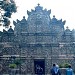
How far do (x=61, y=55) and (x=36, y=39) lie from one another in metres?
3.74

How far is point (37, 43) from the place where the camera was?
3184 cm

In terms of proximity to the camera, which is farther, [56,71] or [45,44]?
[45,44]

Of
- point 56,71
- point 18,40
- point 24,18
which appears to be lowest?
point 56,71

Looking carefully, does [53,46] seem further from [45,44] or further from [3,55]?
[3,55]

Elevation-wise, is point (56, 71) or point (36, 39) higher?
point (36, 39)

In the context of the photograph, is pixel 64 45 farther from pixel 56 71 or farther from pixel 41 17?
pixel 56 71

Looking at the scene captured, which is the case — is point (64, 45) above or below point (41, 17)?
below

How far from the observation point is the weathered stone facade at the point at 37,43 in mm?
31141

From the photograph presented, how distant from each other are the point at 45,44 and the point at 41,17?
349 centimetres

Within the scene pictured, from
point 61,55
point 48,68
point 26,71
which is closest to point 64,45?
point 61,55

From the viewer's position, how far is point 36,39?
32250mm

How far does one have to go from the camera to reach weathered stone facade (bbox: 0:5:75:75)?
102 feet

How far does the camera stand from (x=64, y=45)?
3169 cm

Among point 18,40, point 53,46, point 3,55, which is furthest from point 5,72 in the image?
point 53,46
